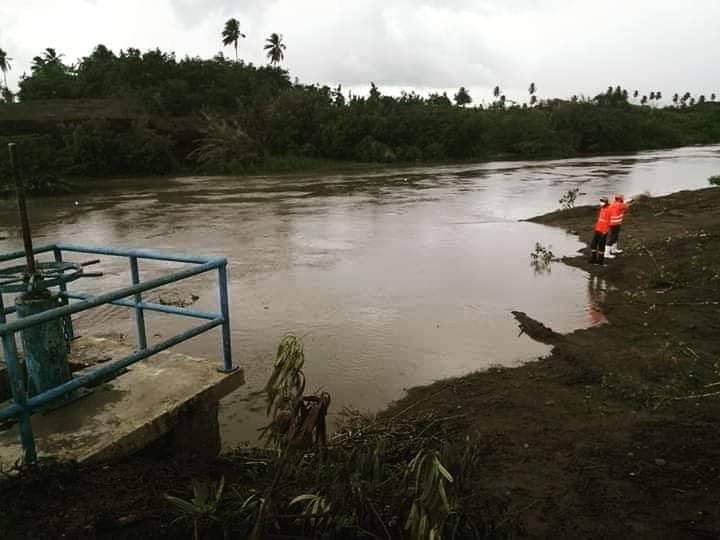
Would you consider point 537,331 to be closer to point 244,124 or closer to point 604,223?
point 604,223

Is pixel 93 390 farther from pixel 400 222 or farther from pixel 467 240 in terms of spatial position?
pixel 400 222

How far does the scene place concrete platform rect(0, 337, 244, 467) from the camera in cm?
345

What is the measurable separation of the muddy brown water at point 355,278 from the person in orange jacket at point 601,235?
0.77 meters

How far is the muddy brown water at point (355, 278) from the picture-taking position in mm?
6844

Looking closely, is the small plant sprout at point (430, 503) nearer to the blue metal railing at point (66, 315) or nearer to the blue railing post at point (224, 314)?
the blue metal railing at point (66, 315)

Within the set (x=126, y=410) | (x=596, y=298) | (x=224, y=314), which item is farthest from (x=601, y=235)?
(x=126, y=410)

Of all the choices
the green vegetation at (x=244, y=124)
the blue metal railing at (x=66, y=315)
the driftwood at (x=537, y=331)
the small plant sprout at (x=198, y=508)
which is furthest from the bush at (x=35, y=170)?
the small plant sprout at (x=198, y=508)

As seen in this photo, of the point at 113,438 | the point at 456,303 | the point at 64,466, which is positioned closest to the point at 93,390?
the point at 113,438

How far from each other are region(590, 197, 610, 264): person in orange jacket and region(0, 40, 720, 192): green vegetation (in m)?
30.0

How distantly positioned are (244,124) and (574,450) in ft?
155

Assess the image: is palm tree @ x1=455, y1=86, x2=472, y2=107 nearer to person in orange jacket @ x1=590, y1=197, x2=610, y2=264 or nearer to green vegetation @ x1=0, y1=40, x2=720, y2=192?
green vegetation @ x1=0, y1=40, x2=720, y2=192

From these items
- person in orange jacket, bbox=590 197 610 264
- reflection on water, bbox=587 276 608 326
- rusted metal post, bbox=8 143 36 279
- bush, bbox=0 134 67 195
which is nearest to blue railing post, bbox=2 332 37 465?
rusted metal post, bbox=8 143 36 279

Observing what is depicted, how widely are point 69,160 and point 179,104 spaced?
18717 millimetres

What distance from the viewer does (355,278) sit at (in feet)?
35.4
